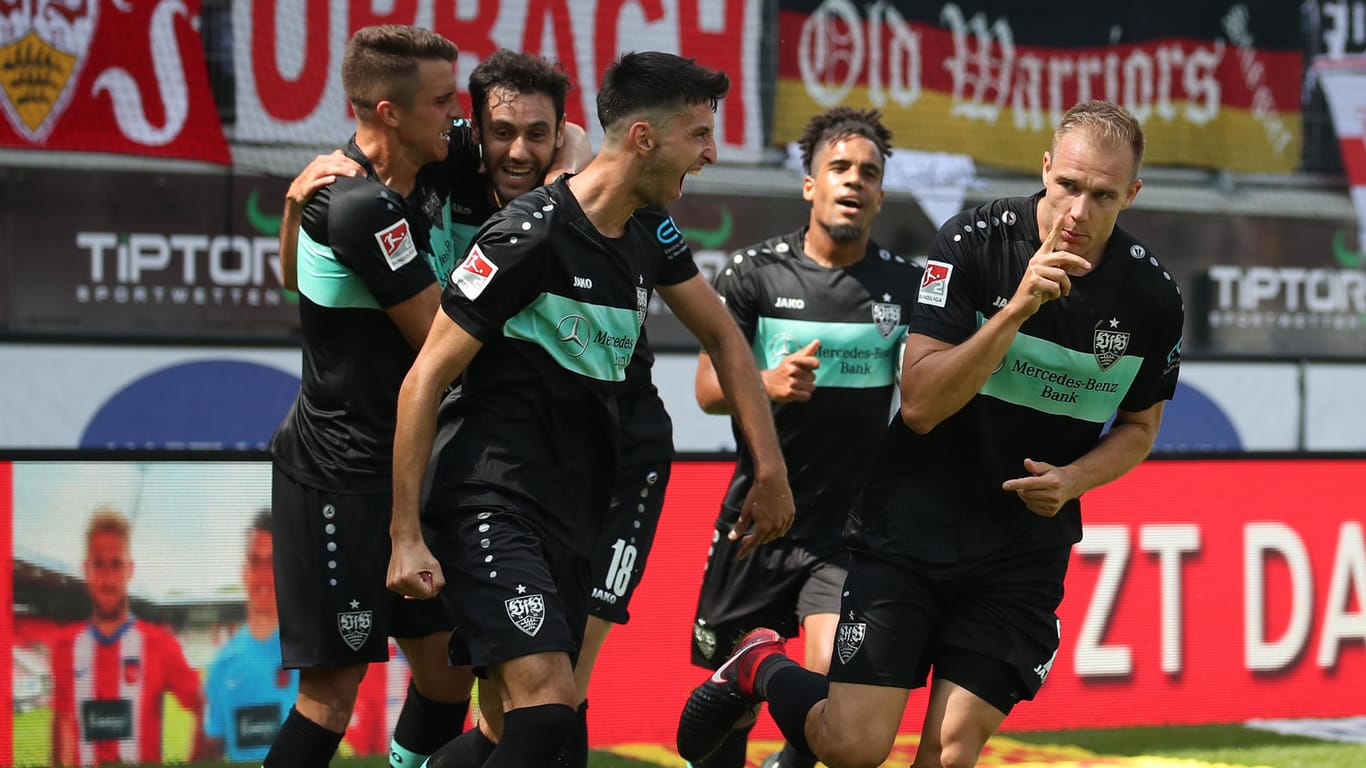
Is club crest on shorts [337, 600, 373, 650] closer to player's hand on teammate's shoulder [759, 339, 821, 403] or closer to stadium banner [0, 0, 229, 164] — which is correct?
player's hand on teammate's shoulder [759, 339, 821, 403]

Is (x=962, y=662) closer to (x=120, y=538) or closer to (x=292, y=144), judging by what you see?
(x=120, y=538)

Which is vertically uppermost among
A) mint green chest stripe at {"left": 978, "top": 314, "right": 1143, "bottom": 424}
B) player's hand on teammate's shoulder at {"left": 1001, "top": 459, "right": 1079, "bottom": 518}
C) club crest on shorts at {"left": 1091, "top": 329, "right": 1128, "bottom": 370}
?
club crest on shorts at {"left": 1091, "top": 329, "right": 1128, "bottom": 370}

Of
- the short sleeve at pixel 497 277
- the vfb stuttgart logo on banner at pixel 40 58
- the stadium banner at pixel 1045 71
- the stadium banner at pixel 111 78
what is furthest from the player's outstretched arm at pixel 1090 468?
the vfb stuttgart logo on banner at pixel 40 58

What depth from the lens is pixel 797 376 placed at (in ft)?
15.8

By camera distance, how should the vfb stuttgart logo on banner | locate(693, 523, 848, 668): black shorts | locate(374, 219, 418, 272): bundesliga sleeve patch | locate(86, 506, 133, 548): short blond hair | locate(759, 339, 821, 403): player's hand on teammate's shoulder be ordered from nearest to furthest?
locate(374, 219, 418, 272): bundesliga sleeve patch < locate(759, 339, 821, 403): player's hand on teammate's shoulder < locate(693, 523, 848, 668): black shorts < locate(86, 506, 133, 548): short blond hair < the vfb stuttgart logo on banner

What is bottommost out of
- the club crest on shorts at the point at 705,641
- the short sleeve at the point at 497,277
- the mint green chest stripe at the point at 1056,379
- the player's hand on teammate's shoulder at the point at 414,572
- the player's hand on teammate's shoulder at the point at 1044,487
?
the club crest on shorts at the point at 705,641

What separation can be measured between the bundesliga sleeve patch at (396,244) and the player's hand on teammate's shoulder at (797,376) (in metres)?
1.25

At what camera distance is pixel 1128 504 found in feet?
21.9

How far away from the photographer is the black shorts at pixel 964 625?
13.3ft

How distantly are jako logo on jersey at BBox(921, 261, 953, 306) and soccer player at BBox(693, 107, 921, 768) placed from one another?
97 cm

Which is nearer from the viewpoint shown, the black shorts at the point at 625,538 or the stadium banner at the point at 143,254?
the black shorts at the point at 625,538

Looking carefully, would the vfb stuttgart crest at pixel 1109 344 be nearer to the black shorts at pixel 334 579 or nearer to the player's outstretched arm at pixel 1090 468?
the player's outstretched arm at pixel 1090 468

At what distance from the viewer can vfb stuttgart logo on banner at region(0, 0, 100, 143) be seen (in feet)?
29.1

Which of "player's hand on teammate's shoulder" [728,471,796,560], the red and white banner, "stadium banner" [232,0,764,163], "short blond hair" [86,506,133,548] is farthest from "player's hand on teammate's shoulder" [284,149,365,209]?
the red and white banner
